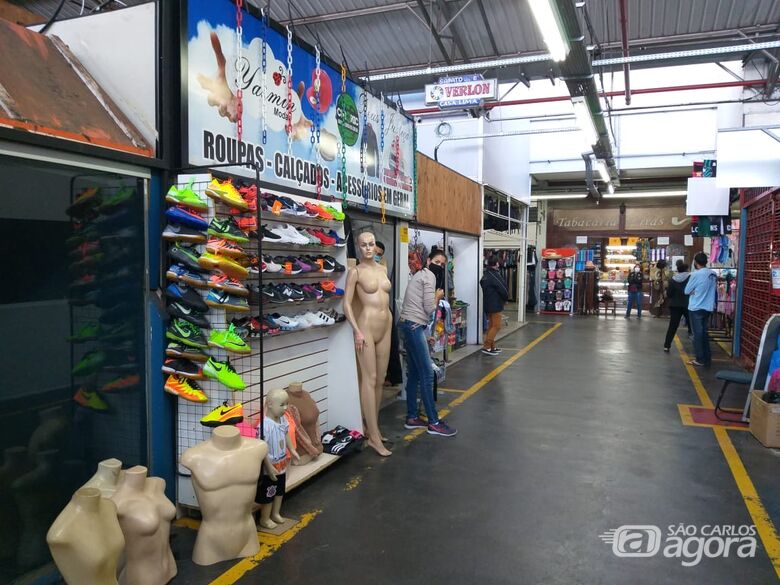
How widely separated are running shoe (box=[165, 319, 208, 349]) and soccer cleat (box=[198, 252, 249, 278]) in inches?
14.5

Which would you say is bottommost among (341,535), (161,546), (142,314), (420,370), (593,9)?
(341,535)

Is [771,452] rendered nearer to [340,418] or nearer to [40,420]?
[340,418]

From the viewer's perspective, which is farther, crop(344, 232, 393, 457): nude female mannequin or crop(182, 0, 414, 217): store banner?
crop(344, 232, 393, 457): nude female mannequin

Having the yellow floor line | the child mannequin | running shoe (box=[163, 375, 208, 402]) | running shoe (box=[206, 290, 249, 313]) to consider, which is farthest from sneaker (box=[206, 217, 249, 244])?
the yellow floor line

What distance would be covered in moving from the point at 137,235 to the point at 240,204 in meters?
0.62

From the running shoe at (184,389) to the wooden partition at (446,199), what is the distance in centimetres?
460

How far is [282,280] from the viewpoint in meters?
4.42

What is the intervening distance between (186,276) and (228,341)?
444 millimetres

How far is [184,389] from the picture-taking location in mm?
3350

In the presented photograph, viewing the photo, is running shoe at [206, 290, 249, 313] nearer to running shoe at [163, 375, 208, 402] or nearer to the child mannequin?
running shoe at [163, 375, 208, 402]

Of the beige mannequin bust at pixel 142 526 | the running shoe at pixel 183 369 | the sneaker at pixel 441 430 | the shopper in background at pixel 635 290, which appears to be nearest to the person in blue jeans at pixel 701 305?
the sneaker at pixel 441 430

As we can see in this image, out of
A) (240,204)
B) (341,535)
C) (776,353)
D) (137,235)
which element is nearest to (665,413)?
(776,353)

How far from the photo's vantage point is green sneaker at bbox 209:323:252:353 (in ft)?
10.7

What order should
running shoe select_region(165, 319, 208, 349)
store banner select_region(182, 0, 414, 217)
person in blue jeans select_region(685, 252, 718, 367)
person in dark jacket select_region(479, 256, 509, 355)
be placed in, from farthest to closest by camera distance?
person in dark jacket select_region(479, 256, 509, 355)
person in blue jeans select_region(685, 252, 718, 367)
store banner select_region(182, 0, 414, 217)
running shoe select_region(165, 319, 208, 349)
